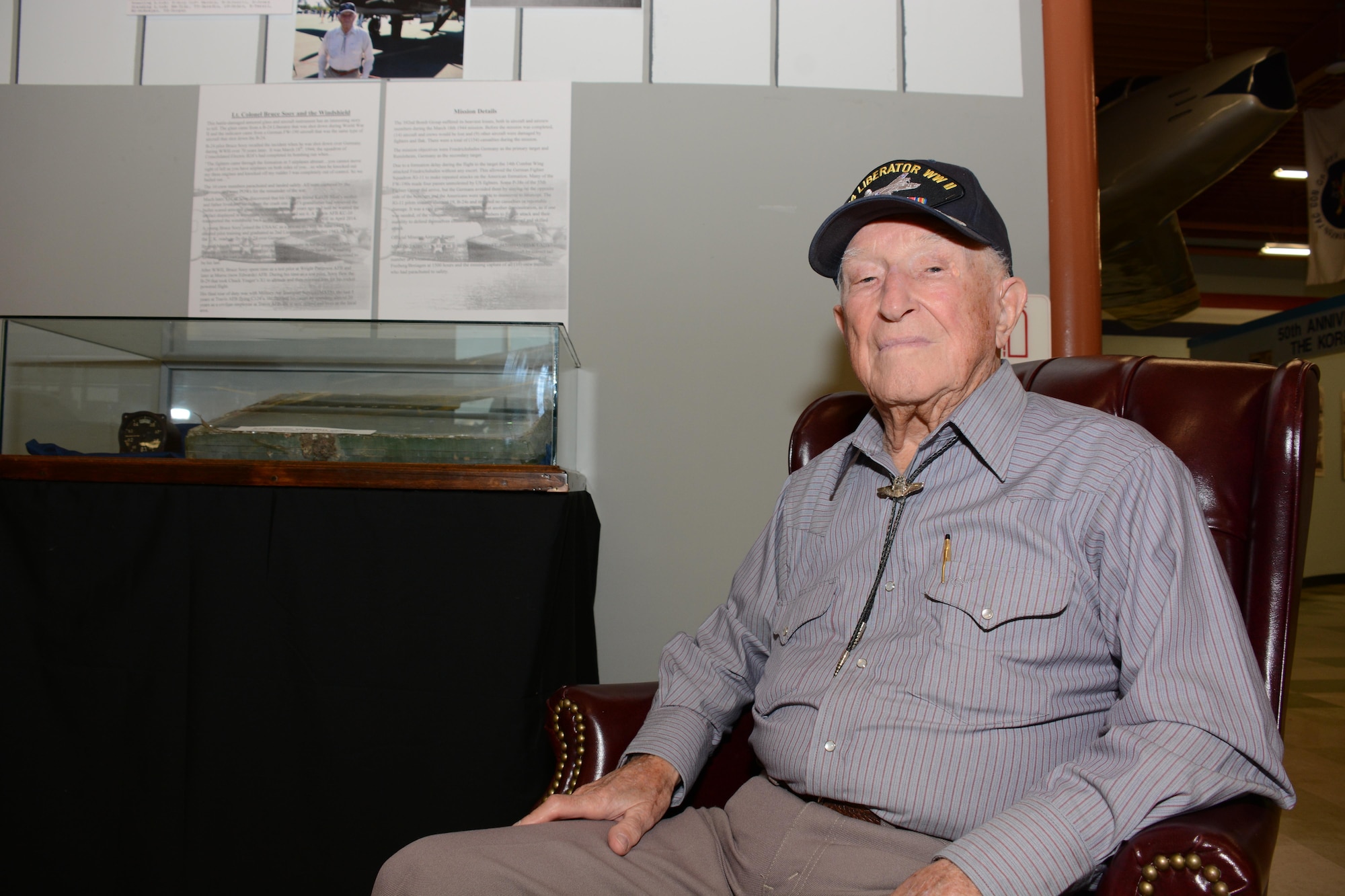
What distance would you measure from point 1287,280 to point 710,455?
12734 mm

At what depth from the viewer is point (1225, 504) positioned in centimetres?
118

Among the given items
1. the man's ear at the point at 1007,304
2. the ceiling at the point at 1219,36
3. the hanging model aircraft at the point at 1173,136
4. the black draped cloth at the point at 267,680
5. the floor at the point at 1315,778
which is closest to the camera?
the man's ear at the point at 1007,304

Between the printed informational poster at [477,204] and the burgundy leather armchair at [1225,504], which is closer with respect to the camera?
the burgundy leather armchair at [1225,504]

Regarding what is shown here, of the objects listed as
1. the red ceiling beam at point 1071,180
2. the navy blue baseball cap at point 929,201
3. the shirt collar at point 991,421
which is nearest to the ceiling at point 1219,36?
the red ceiling beam at point 1071,180

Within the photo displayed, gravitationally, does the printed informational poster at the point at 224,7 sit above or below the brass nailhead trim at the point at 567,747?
above

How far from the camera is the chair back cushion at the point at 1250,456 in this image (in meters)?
1.10

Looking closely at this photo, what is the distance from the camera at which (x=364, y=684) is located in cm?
168

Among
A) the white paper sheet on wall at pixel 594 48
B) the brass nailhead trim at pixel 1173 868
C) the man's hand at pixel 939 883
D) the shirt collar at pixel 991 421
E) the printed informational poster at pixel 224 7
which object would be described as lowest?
the man's hand at pixel 939 883

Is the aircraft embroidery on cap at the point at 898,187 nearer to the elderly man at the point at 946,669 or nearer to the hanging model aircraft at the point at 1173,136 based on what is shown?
the elderly man at the point at 946,669

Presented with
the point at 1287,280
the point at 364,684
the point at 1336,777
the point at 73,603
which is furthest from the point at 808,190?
the point at 1287,280

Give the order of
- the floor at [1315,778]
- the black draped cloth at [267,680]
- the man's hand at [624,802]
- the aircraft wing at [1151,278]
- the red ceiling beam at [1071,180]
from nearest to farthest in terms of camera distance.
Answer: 1. the man's hand at [624,802]
2. the black draped cloth at [267,680]
3. the floor at [1315,778]
4. the red ceiling beam at [1071,180]
5. the aircraft wing at [1151,278]

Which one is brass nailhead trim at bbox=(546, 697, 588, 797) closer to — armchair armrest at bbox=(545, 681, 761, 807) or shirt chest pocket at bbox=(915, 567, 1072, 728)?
armchair armrest at bbox=(545, 681, 761, 807)

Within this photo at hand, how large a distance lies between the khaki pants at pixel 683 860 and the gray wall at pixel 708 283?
3.79 feet

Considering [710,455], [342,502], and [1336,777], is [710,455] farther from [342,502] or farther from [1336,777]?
[1336,777]
